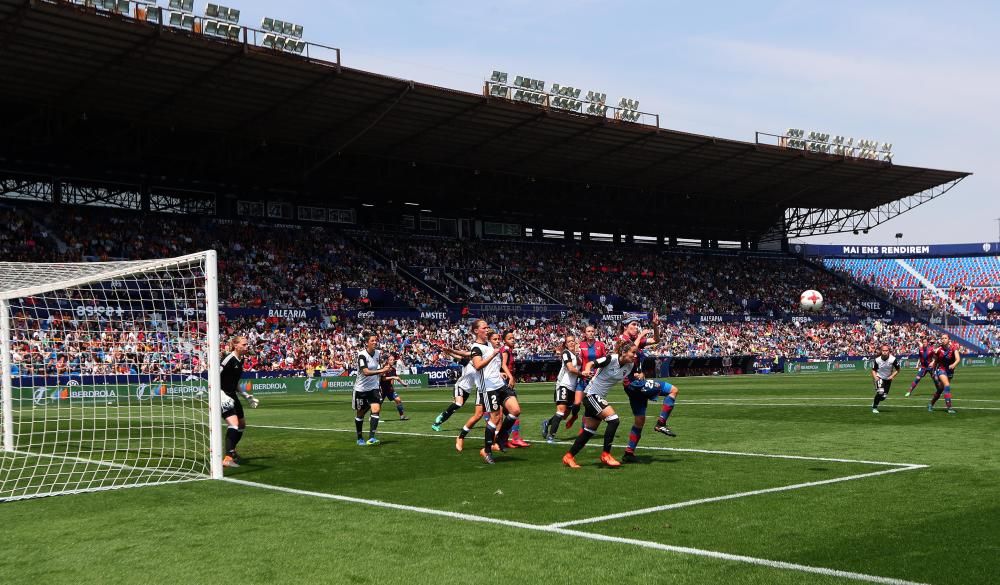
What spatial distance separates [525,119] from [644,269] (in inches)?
1021

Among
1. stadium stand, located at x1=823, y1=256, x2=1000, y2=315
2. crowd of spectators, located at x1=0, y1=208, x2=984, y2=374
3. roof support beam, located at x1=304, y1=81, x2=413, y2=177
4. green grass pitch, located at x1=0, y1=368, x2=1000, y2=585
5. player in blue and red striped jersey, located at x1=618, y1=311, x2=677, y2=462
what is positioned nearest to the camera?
green grass pitch, located at x1=0, y1=368, x2=1000, y2=585

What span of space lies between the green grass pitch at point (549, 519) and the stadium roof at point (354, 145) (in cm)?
2547

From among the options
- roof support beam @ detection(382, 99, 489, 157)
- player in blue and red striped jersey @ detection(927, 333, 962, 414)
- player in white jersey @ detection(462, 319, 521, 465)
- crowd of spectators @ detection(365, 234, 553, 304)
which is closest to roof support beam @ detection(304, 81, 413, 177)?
roof support beam @ detection(382, 99, 489, 157)

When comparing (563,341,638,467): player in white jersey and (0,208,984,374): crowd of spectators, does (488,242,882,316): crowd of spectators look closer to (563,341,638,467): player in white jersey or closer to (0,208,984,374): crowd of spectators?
(0,208,984,374): crowd of spectators

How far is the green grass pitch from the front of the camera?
294 inches

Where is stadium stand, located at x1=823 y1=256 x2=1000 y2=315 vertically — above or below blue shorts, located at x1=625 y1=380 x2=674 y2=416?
above

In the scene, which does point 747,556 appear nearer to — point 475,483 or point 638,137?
point 475,483

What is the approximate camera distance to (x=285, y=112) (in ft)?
144

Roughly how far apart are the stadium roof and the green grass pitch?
2547cm

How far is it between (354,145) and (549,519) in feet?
138

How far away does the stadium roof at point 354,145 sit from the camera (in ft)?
121

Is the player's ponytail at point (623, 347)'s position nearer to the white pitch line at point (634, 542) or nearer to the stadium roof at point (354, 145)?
the white pitch line at point (634, 542)

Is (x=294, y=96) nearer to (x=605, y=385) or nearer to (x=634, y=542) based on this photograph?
(x=605, y=385)

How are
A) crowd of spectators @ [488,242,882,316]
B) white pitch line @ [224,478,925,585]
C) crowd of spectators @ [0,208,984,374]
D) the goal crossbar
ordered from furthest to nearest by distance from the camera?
crowd of spectators @ [488,242,882,316] < crowd of spectators @ [0,208,984,374] < the goal crossbar < white pitch line @ [224,478,925,585]
